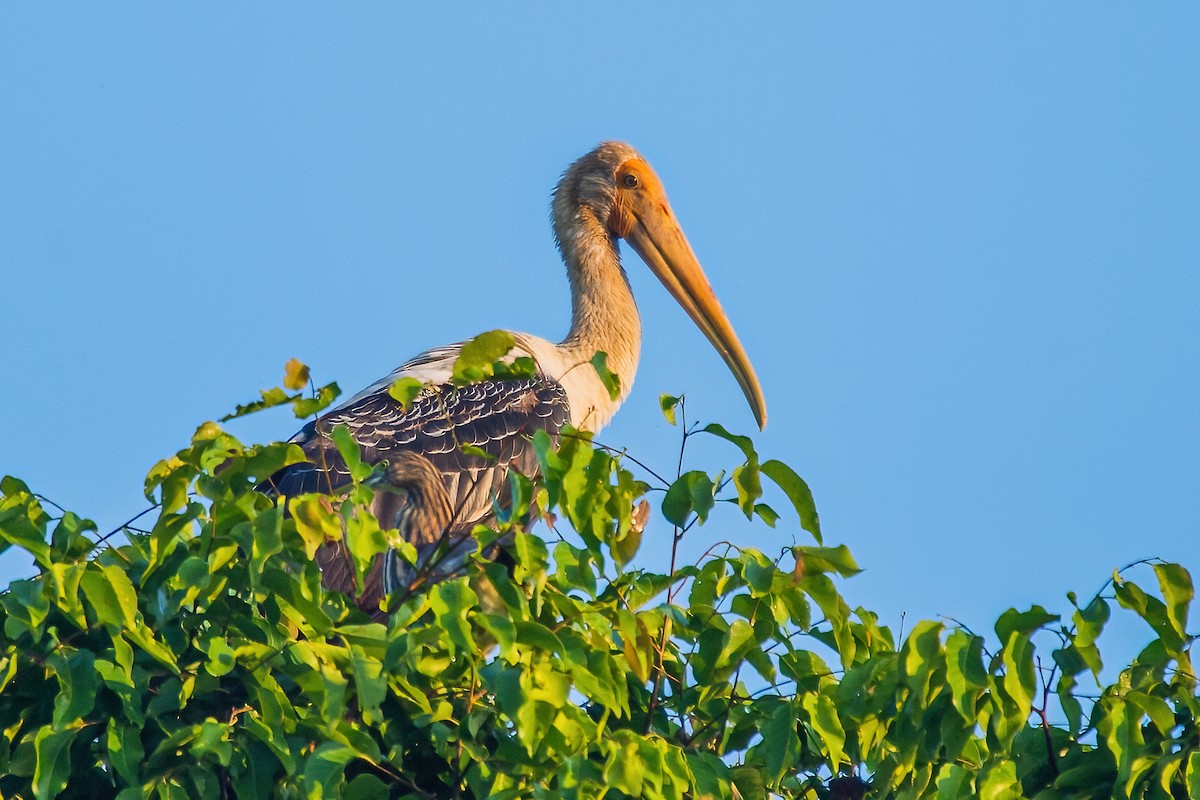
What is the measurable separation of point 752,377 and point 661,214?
3.88 ft

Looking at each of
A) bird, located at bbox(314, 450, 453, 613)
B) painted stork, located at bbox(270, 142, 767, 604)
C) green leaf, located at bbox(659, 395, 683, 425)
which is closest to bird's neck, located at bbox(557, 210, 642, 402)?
painted stork, located at bbox(270, 142, 767, 604)

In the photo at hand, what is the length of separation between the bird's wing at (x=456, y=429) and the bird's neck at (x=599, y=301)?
977 mm

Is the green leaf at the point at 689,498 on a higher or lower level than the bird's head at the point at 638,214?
lower

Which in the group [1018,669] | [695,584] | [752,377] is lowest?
[1018,669]

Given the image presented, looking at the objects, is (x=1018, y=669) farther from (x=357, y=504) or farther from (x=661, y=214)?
(x=661, y=214)

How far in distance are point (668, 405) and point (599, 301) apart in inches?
210

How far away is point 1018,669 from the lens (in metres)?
3.46

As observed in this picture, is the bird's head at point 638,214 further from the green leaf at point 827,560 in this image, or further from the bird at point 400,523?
the green leaf at point 827,560

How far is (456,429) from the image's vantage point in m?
7.30

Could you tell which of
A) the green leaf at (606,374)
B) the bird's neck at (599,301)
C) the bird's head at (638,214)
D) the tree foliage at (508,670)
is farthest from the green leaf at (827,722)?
the bird's head at (638,214)

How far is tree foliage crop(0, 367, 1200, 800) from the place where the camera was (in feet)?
11.2

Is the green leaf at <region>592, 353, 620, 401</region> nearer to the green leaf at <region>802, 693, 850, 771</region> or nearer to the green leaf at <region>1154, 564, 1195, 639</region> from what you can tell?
the green leaf at <region>802, 693, 850, 771</region>

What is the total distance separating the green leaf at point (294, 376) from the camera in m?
3.62

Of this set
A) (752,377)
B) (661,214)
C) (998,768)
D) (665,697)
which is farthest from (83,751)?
(661,214)
